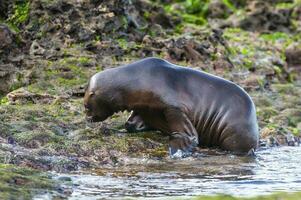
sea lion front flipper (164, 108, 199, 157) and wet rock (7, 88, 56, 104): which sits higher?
wet rock (7, 88, 56, 104)

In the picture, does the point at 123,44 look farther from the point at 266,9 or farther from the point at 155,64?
the point at 266,9

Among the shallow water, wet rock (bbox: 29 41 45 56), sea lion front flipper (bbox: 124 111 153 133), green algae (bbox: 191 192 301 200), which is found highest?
wet rock (bbox: 29 41 45 56)

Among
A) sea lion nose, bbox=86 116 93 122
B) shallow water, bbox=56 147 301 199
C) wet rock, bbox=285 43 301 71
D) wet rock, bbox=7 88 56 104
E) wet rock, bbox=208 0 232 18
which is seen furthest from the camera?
wet rock, bbox=208 0 232 18

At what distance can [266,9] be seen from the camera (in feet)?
70.3

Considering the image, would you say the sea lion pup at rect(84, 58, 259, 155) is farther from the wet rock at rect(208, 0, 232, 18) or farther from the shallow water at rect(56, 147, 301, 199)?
the wet rock at rect(208, 0, 232, 18)

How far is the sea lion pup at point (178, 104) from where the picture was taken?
10.5 metres

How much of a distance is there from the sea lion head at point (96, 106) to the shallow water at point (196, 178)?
125cm

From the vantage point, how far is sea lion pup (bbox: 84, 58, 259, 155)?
10516 mm

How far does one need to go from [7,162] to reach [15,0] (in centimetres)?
590

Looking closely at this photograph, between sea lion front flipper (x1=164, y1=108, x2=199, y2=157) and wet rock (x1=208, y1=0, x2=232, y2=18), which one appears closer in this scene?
sea lion front flipper (x1=164, y1=108, x2=199, y2=157)

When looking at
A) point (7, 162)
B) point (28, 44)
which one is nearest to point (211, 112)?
point (7, 162)

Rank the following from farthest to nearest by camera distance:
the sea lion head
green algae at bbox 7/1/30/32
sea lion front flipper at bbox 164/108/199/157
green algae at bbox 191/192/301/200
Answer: green algae at bbox 7/1/30/32, the sea lion head, sea lion front flipper at bbox 164/108/199/157, green algae at bbox 191/192/301/200

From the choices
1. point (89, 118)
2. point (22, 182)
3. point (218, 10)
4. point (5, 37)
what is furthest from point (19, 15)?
point (218, 10)

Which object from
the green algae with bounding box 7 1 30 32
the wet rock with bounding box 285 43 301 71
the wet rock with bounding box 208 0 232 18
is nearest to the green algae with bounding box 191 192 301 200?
the green algae with bounding box 7 1 30 32
